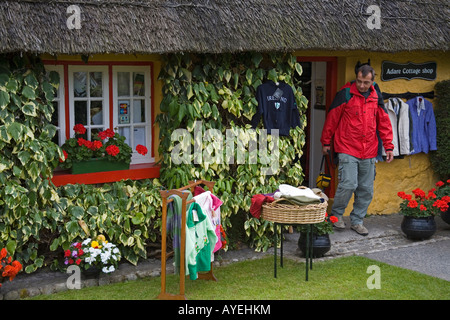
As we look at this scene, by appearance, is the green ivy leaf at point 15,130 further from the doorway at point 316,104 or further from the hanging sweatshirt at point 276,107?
the doorway at point 316,104

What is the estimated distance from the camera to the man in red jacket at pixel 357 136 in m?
8.39

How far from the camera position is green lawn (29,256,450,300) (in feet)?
20.9

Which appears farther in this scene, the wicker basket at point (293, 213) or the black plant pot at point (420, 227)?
the black plant pot at point (420, 227)

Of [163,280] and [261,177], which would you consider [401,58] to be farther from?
[163,280]

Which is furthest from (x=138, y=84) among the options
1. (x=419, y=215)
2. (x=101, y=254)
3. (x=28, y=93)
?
(x=419, y=215)

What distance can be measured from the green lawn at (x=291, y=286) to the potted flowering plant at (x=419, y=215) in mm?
1183

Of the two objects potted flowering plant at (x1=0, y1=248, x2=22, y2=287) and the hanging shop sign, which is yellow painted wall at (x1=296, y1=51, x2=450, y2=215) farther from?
potted flowering plant at (x1=0, y1=248, x2=22, y2=287)

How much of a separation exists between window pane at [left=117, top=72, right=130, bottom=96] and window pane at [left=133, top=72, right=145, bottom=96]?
82 millimetres

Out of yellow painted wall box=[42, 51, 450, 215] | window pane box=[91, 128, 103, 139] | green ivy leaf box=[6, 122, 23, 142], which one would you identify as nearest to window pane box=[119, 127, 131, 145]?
window pane box=[91, 128, 103, 139]

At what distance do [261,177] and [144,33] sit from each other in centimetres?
223

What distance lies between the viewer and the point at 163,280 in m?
6.23

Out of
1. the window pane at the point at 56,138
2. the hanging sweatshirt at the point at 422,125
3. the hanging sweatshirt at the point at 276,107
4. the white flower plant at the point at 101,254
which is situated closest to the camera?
the white flower plant at the point at 101,254

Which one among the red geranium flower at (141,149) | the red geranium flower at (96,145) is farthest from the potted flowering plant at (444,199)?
the red geranium flower at (96,145)

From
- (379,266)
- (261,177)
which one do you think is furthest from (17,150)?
(379,266)
